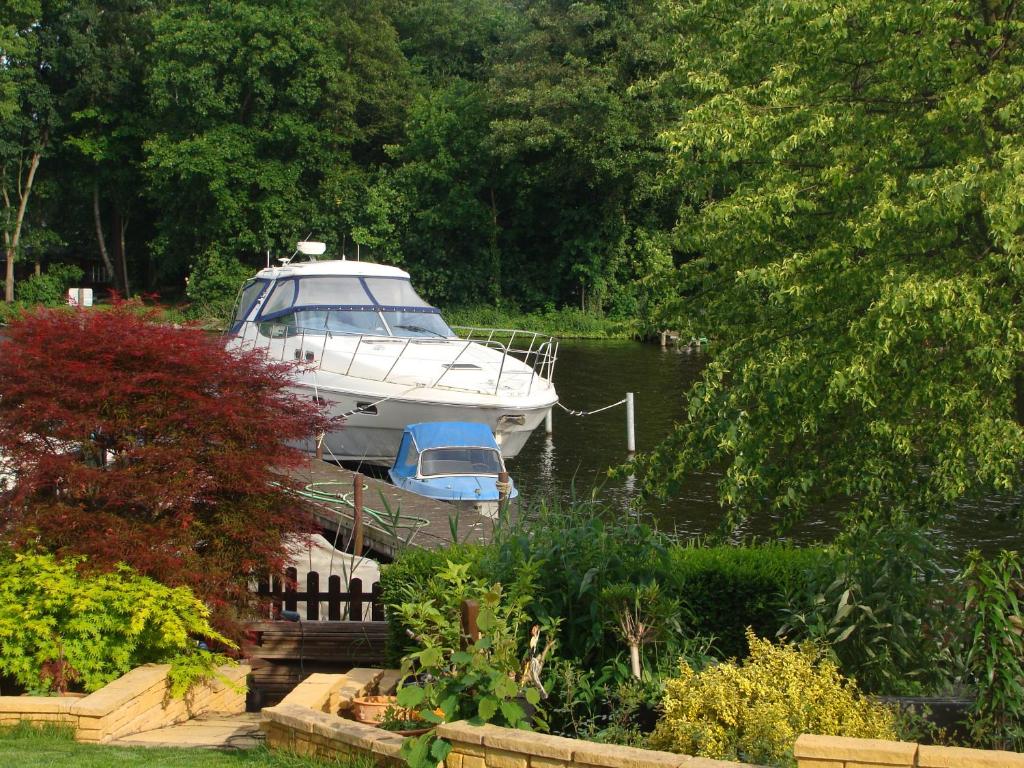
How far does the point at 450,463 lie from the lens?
60.5ft

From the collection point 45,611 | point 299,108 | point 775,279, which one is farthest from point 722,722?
point 299,108

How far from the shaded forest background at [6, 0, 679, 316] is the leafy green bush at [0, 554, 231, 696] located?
47.1 meters

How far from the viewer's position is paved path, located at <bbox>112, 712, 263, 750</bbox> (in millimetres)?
7273

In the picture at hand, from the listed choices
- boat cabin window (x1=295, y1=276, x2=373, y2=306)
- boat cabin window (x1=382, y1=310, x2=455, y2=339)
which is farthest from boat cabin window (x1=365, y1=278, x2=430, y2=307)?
boat cabin window (x1=382, y1=310, x2=455, y2=339)

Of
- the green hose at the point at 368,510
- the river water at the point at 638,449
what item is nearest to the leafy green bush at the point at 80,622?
the river water at the point at 638,449

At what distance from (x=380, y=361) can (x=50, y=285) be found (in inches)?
1808

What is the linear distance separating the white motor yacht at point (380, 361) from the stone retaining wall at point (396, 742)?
12.1 meters

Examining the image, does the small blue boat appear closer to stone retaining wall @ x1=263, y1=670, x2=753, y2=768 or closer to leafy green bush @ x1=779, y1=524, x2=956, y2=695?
stone retaining wall @ x1=263, y1=670, x2=753, y2=768

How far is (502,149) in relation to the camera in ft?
180

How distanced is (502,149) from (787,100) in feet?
152

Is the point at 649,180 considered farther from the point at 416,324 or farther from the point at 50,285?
the point at 50,285

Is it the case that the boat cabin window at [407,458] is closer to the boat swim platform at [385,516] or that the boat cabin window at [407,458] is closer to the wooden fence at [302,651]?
the boat swim platform at [385,516]

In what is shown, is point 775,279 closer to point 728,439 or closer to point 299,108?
point 728,439

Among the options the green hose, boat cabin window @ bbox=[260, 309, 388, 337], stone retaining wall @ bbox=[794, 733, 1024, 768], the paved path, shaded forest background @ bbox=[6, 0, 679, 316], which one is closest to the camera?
stone retaining wall @ bbox=[794, 733, 1024, 768]
